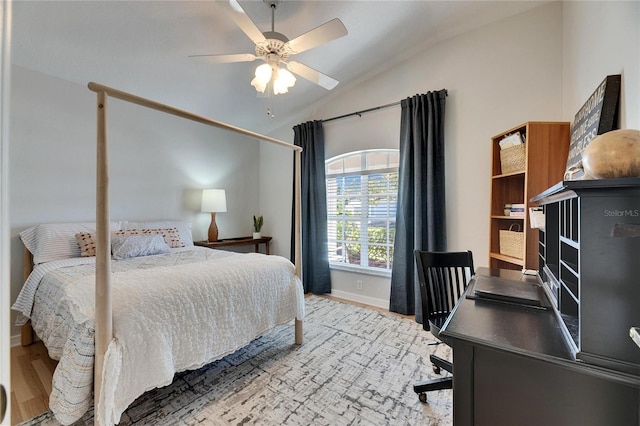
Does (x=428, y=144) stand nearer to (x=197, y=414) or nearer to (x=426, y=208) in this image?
(x=426, y=208)

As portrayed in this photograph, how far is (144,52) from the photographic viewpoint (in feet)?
8.12

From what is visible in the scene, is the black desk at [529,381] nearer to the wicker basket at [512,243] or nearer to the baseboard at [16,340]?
the wicker basket at [512,243]

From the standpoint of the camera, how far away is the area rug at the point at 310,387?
1.63 metres

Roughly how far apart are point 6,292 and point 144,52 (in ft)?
9.01

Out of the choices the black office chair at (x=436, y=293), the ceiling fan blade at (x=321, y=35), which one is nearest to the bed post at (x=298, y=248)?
the ceiling fan blade at (x=321, y=35)

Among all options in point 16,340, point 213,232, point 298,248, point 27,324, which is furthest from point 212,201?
point 16,340

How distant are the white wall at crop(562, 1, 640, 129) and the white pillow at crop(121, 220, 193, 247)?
12.5 feet

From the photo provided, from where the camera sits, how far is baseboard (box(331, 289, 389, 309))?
3.50m

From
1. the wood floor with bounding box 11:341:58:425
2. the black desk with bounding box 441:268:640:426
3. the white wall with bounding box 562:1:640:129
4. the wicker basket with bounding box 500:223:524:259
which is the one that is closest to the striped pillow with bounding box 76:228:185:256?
the wood floor with bounding box 11:341:58:425

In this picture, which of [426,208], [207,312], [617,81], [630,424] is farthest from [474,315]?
[426,208]

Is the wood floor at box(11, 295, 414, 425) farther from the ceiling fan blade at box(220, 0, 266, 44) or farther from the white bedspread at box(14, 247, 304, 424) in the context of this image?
the ceiling fan blade at box(220, 0, 266, 44)

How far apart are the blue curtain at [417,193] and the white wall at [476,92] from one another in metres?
0.14

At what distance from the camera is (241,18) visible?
5.60 ft

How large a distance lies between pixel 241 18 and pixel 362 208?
8.49ft
